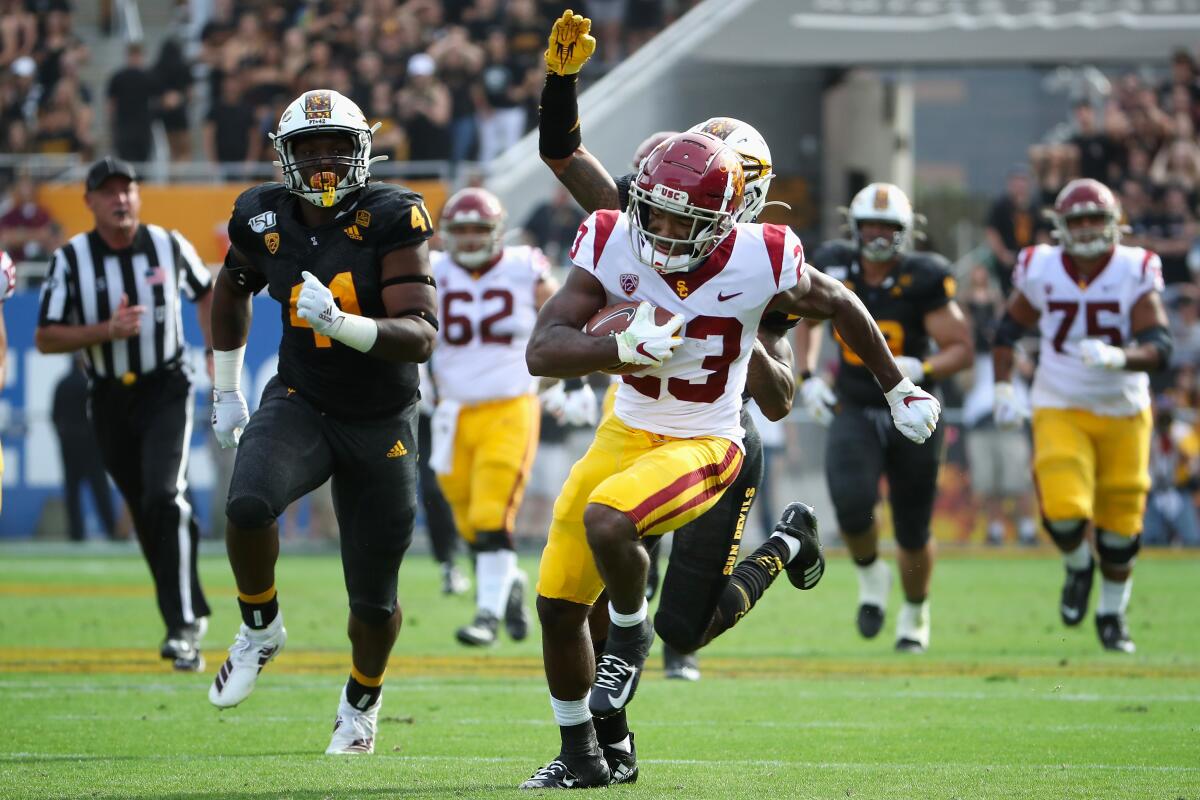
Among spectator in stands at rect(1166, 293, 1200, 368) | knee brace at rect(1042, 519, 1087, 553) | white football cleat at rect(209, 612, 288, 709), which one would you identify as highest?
white football cleat at rect(209, 612, 288, 709)

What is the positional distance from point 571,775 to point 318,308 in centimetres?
Result: 145

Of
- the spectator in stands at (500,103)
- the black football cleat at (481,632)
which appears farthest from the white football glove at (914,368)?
the spectator in stands at (500,103)

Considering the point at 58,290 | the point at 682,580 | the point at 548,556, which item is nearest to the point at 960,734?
the point at 682,580

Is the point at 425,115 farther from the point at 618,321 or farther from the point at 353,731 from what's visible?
the point at 618,321

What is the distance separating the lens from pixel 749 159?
5.57 meters

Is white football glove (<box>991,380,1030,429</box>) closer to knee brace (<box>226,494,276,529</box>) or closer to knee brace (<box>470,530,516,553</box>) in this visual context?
knee brace (<box>470,530,516,553</box>)

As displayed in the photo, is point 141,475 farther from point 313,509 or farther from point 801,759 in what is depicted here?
point 313,509

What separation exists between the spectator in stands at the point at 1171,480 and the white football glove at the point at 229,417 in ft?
32.5

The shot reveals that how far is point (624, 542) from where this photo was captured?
15.5ft

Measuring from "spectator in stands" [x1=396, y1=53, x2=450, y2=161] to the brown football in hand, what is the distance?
11.3m

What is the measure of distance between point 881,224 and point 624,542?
4.31 m

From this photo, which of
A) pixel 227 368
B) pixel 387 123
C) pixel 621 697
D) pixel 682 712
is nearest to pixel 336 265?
pixel 227 368

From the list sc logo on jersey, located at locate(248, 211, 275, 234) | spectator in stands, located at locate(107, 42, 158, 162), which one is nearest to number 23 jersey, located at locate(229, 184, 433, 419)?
sc logo on jersey, located at locate(248, 211, 275, 234)

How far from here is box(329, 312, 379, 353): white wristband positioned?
5043mm
